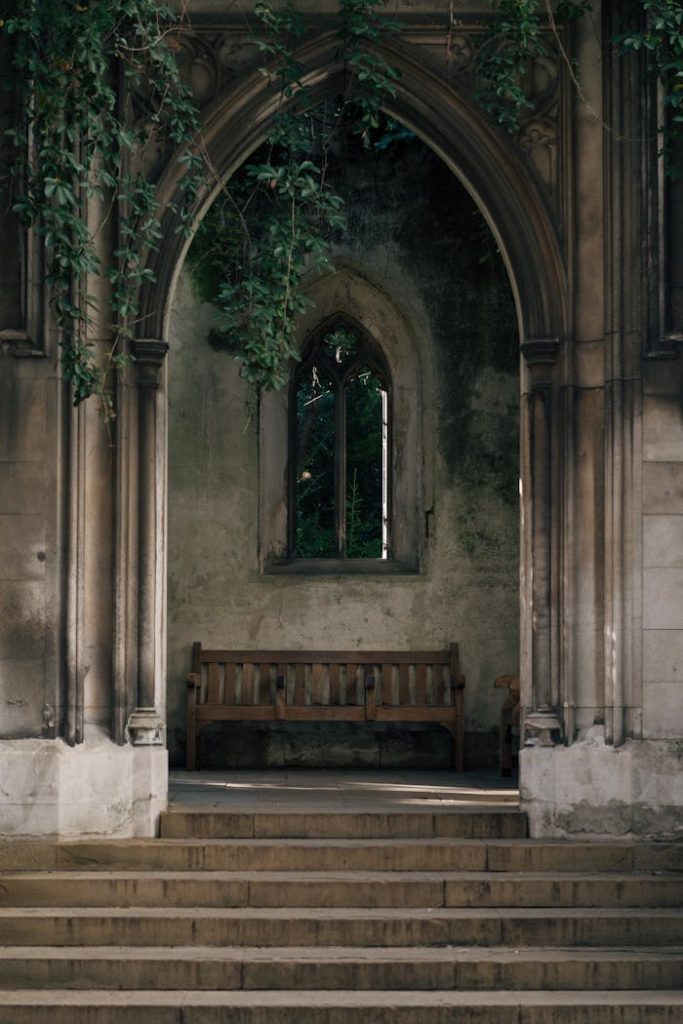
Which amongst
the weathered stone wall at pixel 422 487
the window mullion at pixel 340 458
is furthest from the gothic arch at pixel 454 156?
the window mullion at pixel 340 458

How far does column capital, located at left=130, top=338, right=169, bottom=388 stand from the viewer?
9.47 meters

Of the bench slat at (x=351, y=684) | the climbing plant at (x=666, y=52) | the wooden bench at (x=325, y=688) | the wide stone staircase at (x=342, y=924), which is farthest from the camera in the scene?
the bench slat at (x=351, y=684)

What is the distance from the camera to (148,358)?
31.1 ft

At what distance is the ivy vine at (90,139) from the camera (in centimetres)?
855

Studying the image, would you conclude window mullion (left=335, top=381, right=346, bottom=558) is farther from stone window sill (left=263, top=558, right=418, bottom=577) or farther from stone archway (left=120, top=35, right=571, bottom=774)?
stone archway (left=120, top=35, right=571, bottom=774)

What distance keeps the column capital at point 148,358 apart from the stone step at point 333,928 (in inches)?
122

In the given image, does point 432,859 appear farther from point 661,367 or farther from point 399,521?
point 399,521

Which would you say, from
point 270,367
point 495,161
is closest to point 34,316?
point 270,367

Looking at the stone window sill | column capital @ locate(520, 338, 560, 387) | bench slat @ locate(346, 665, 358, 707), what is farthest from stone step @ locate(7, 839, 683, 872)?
the stone window sill

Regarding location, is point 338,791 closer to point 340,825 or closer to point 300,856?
point 340,825

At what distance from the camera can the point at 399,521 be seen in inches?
524

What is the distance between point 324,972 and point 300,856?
1054 millimetres

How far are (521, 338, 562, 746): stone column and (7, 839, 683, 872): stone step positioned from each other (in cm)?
76

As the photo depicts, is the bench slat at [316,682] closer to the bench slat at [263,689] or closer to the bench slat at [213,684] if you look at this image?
the bench slat at [263,689]
